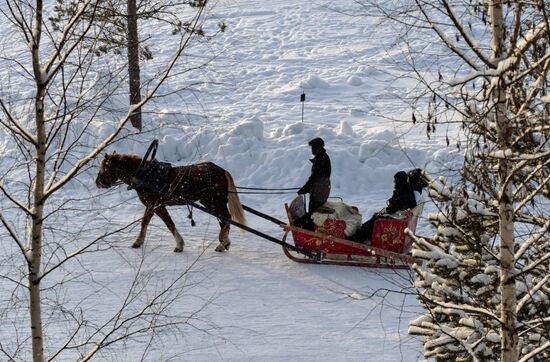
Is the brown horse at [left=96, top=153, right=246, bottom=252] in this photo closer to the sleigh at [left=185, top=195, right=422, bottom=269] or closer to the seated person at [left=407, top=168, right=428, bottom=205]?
the sleigh at [left=185, top=195, right=422, bottom=269]

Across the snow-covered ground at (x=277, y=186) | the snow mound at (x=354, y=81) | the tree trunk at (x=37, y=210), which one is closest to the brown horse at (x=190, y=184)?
the snow-covered ground at (x=277, y=186)

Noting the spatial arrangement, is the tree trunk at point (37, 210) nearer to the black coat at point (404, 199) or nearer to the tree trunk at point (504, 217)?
the tree trunk at point (504, 217)

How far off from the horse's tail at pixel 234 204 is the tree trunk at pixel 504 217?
7605 millimetres

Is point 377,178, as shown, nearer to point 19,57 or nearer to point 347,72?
point 347,72

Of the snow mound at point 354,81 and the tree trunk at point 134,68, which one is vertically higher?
the tree trunk at point 134,68

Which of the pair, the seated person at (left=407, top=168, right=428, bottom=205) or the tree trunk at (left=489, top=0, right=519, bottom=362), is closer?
the tree trunk at (left=489, top=0, right=519, bottom=362)

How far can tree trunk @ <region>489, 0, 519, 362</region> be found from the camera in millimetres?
5680

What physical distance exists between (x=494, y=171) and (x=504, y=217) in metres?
0.30

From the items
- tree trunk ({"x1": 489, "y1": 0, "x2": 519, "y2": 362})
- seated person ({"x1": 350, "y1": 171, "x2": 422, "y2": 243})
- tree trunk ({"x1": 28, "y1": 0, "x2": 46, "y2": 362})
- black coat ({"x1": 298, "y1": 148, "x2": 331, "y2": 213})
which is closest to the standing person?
black coat ({"x1": 298, "y1": 148, "x2": 331, "y2": 213})

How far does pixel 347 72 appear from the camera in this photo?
2503 cm

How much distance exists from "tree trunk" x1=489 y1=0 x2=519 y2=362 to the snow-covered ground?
632 mm

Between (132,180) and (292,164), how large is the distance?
5.22 meters

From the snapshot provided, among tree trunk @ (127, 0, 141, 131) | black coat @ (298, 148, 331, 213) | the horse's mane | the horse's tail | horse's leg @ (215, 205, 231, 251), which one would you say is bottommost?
horse's leg @ (215, 205, 231, 251)

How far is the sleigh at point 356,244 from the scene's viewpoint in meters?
12.2
